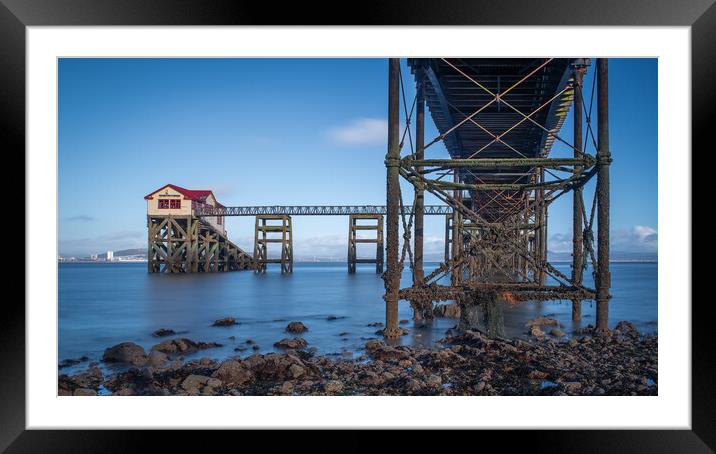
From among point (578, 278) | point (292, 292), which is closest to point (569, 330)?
point (578, 278)

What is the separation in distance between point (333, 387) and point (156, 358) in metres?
4.08

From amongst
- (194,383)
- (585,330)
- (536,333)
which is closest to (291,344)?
(194,383)

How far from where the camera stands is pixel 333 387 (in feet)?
21.8

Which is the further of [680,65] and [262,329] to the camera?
[262,329]

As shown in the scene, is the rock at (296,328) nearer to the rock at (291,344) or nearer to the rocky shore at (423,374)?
the rock at (291,344)

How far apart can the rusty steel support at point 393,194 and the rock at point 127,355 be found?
439 cm

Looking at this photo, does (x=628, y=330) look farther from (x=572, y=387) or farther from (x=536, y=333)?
(x=572, y=387)

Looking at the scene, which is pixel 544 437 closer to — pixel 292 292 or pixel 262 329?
pixel 262 329

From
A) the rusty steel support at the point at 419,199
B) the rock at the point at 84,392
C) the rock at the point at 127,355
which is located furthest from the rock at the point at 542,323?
the rock at the point at 84,392

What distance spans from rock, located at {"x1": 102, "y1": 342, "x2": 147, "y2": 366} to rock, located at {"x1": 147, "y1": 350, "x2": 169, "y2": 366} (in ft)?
0.40

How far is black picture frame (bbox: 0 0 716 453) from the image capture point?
4.29m

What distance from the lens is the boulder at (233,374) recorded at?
6.97 metres
